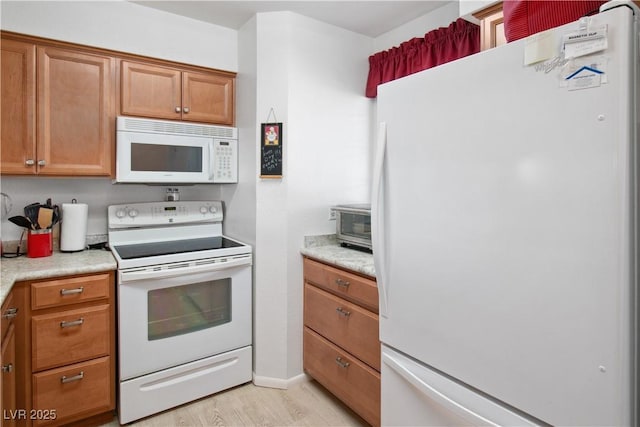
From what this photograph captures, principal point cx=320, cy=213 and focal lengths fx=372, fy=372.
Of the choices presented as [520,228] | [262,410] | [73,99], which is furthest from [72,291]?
[520,228]

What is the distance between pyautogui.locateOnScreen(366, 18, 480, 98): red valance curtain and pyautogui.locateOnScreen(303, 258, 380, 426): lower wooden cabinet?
137 cm

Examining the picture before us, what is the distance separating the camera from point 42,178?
228cm

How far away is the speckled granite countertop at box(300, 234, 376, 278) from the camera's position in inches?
75.4

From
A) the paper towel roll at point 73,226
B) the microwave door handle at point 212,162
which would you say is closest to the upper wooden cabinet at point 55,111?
the paper towel roll at point 73,226

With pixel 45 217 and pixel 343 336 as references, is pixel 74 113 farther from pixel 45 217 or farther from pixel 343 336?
pixel 343 336

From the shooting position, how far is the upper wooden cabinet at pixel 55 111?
1989mm

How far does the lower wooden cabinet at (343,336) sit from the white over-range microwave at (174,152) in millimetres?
905

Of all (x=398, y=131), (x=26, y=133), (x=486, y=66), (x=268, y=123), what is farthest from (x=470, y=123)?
(x=26, y=133)

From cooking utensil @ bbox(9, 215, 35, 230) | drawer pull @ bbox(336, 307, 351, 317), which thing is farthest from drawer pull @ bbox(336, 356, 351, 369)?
cooking utensil @ bbox(9, 215, 35, 230)

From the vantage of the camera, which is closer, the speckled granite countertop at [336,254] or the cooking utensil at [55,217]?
the speckled granite countertop at [336,254]

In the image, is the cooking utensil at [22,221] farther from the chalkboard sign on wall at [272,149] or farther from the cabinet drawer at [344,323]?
the cabinet drawer at [344,323]

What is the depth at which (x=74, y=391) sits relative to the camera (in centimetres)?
191

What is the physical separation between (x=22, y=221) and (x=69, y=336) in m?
0.72

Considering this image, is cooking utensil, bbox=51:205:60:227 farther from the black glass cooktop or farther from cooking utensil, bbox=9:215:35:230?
the black glass cooktop
